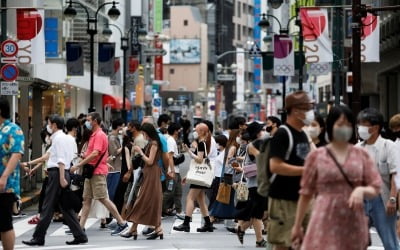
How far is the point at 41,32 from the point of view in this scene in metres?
28.8

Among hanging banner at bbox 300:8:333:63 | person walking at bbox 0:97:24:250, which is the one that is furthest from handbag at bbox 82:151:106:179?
hanging banner at bbox 300:8:333:63

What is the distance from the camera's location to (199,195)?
720 inches

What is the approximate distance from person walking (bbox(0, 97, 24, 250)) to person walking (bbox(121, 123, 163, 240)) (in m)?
4.49

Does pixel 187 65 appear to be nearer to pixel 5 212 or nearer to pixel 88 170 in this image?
pixel 88 170

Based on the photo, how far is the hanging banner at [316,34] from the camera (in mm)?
29455

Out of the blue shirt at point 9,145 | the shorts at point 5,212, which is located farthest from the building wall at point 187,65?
the shorts at point 5,212

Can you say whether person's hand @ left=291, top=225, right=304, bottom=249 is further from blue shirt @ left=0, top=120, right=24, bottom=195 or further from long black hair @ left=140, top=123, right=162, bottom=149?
long black hair @ left=140, top=123, right=162, bottom=149

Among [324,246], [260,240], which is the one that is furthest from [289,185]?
[260,240]

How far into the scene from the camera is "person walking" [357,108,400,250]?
37.2ft

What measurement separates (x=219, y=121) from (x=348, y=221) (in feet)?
316

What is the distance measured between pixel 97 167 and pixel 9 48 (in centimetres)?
1016

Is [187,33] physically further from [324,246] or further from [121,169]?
[324,246]

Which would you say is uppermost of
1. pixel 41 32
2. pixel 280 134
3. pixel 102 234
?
pixel 41 32

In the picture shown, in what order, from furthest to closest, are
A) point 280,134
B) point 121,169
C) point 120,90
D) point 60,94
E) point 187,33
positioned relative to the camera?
point 187,33, point 120,90, point 60,94, point 121,169, point 280,134
